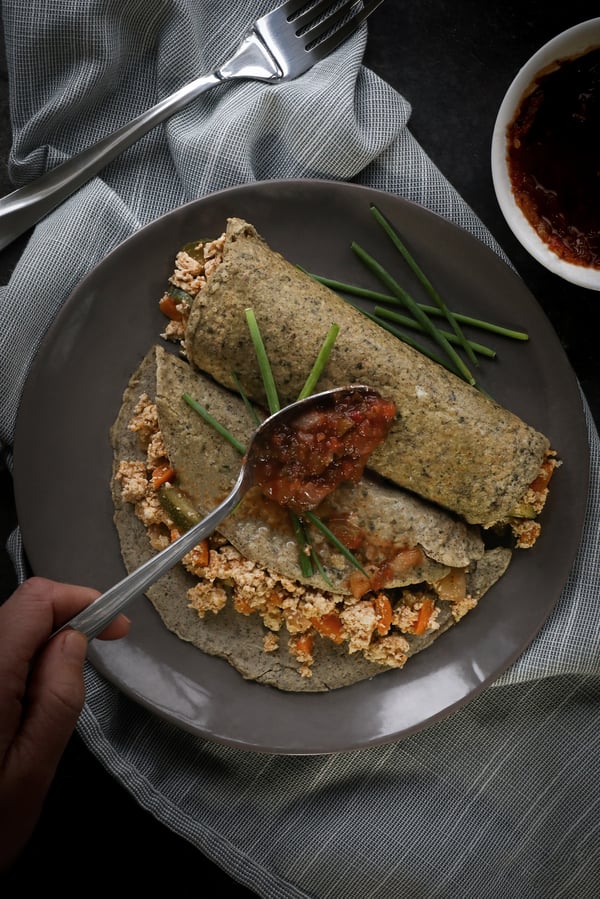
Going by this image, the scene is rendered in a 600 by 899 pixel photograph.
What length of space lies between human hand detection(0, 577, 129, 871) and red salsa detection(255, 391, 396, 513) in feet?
3.10

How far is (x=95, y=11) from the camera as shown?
329 cm

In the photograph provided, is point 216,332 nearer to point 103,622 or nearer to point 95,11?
point 103,622

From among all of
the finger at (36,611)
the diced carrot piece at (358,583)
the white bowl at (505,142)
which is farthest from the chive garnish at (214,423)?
the white bowl at (505,142)

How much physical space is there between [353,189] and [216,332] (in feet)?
2.85

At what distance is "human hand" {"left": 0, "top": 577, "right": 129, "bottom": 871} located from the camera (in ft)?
8.07

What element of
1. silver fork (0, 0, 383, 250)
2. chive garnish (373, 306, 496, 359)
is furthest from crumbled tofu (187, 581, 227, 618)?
silver fork (0, 0, 383, 250)

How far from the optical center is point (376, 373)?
10.1 feet

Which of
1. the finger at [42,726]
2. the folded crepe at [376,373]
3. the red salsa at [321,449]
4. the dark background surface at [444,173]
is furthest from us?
the dark background surface at [444,173]

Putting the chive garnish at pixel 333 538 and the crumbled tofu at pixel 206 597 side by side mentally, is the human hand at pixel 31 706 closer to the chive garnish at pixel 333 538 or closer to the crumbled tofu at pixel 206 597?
the crumbled tofu at pixel 206 597

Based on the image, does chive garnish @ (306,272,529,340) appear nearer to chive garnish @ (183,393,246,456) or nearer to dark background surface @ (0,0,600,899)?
dark background surface @ (0,0,600,899)

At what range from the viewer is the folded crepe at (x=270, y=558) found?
3.18 meters

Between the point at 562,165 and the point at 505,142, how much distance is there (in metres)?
0.29

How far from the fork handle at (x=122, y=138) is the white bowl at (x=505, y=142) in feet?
3.37

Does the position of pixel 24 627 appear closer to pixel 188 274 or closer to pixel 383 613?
pixel 383 613
